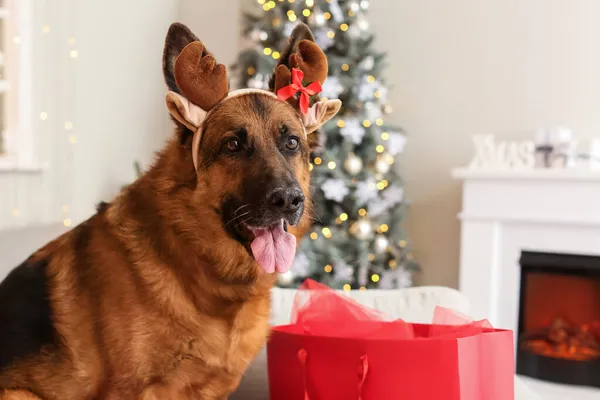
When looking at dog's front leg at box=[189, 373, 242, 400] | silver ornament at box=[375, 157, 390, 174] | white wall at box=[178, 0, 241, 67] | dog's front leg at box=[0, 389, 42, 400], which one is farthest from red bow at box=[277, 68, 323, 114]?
white wall at box=[178, 0, 241, 67]

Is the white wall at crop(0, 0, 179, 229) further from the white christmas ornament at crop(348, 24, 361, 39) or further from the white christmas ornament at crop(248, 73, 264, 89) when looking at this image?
the white christmas ornament at crop(348, 24, 361, 39)

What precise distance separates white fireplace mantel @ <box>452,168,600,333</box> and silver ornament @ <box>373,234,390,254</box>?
416 millimetres

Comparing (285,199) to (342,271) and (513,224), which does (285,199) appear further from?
(513,224)

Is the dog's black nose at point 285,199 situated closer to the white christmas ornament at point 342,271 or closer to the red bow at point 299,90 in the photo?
the red bow at point 299,90

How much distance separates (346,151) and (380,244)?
1.70 feet

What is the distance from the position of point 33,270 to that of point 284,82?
606 millimetres

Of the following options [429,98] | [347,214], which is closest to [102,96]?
[347,214]

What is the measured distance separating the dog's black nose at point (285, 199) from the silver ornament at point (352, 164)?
1966 mm

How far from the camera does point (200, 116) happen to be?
1079 millimetres

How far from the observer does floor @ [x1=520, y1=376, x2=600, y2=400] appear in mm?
2766

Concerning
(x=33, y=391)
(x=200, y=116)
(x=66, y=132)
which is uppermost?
(x=66, y=132)

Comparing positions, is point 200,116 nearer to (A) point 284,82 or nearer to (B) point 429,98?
(A) point 284,82

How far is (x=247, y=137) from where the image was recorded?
111 cm

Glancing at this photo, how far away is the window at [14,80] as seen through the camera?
2469 mm
